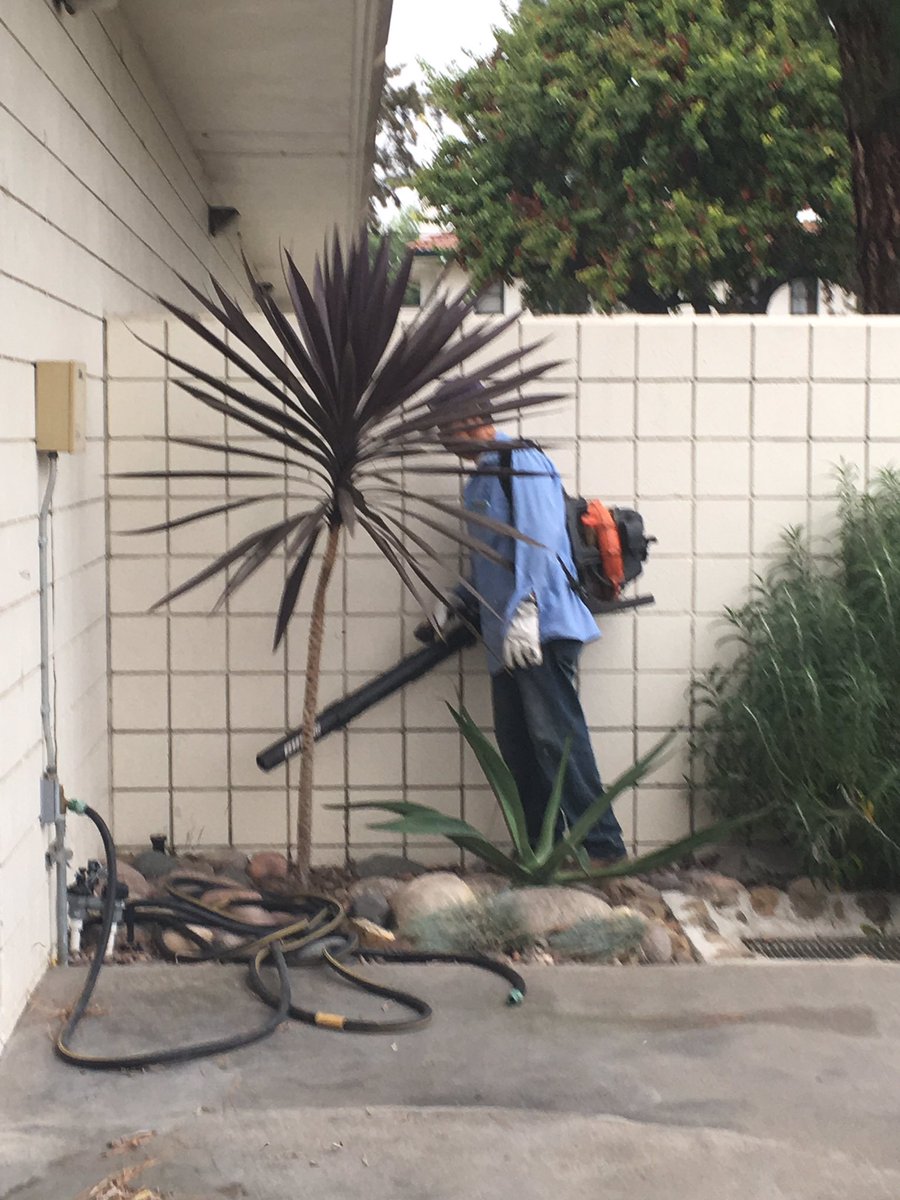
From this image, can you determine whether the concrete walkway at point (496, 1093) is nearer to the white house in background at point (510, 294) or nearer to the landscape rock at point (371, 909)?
the landscape rock at point (371, 909)

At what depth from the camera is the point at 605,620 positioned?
207 inches

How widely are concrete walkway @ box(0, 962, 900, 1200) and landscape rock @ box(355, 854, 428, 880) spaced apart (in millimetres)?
1049

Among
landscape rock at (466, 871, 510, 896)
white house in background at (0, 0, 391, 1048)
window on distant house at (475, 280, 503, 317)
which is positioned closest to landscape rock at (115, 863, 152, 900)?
→ white house in background at (0, 0, 391, 1048)

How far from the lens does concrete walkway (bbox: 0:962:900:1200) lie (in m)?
2.92

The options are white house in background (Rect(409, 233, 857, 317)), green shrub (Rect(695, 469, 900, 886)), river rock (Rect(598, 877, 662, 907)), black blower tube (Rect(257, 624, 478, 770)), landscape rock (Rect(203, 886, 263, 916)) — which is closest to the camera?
landscape rock (Rect(203, 886, 263, 916))

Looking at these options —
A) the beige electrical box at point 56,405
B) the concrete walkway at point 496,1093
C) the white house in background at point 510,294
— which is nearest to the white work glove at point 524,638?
the concrete walkway at point 496,1093

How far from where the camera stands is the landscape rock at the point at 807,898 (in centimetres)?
486

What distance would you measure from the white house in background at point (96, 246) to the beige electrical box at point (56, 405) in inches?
1.5

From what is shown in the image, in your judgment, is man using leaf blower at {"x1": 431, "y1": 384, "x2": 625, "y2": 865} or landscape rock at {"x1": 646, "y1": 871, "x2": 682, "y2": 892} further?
landscape rock at {"x1": 646, "y1": 871, "x2": 682, "y2": 892}

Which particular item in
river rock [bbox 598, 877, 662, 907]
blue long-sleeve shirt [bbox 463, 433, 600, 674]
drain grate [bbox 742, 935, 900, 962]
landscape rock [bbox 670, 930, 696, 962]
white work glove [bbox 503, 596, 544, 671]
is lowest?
drain grate [bbox 742, 935, 900, 962]

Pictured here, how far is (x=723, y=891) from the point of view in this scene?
4973 mm

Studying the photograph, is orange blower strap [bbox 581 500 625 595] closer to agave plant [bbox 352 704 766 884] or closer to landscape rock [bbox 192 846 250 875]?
agave plant [bbox 352 704 766 884]

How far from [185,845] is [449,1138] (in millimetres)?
2398

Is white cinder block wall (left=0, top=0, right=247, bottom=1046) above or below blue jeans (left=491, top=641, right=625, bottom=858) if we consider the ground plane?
above
